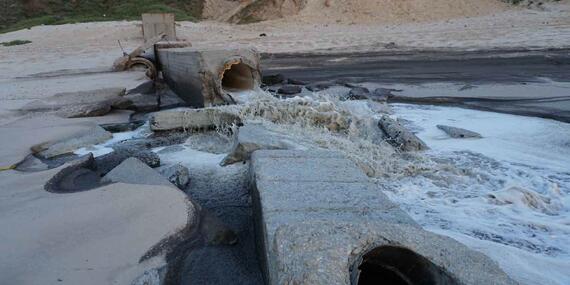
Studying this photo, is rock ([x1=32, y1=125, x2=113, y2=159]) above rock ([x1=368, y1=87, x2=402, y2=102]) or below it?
below

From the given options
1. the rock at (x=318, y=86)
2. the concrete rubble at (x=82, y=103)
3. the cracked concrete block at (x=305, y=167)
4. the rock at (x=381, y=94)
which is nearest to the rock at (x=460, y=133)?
the rock at (x=381, y=94)

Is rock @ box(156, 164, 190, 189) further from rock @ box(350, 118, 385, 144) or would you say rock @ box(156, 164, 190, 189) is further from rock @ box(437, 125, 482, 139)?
rock @ box(437, 125, 482, 139)

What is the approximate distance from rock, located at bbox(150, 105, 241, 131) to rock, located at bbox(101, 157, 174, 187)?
5.40ft

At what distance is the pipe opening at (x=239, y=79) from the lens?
695cm

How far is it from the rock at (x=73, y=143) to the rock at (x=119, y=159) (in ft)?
1.67

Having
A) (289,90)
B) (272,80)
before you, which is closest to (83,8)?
(272,80)

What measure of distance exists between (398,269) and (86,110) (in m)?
5.55

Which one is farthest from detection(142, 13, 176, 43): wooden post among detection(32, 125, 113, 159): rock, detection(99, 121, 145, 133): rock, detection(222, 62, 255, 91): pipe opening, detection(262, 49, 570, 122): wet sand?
detection(32, 125, 113, 159): rock

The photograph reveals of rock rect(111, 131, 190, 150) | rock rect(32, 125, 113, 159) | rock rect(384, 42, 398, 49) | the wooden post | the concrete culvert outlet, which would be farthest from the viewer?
the wooden post

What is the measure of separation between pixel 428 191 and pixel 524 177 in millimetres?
891

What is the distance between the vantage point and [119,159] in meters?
4.48

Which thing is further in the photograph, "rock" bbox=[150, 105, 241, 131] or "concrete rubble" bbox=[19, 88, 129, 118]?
"concrete rubble" bbox=[19, 88, 129, 118]

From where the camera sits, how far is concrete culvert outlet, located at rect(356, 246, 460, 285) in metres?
1.95

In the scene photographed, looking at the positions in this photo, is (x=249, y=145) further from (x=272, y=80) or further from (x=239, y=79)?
(x=272, y=80)
